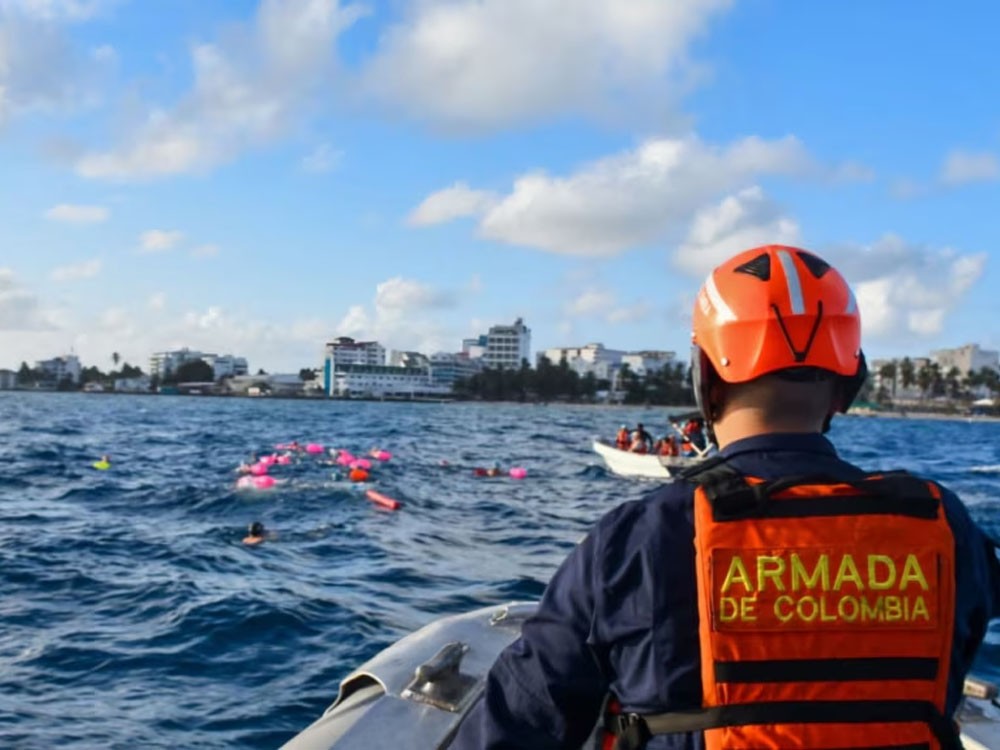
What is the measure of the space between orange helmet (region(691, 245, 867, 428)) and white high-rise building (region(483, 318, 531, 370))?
15628 cm

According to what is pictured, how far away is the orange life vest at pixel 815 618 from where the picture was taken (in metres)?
1.85

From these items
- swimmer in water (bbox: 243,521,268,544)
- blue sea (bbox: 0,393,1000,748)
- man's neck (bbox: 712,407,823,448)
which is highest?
man's neck (bbox: 712,407,823,448)

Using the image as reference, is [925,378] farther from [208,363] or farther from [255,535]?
[255,535]

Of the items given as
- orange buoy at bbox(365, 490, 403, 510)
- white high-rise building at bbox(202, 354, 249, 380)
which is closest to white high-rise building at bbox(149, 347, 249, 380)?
white high-rise building at bbox(202, 354, 249, 380)

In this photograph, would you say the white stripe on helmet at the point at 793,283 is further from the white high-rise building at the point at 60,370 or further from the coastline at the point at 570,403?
the white high-rise building at the point at 60,370

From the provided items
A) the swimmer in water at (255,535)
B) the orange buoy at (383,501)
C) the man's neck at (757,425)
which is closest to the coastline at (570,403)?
the orange buoy at (383,501)

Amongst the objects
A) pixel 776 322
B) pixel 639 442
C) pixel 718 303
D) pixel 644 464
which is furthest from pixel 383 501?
pixel 776 322

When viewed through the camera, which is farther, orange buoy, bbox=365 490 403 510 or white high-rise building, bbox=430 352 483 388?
white high-rise building, bbox=430 352 483 388

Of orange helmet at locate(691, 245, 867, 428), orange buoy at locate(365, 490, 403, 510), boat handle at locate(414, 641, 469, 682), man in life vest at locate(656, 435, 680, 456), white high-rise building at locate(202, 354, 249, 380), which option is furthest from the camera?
white high-rise building at locate(202, 354, 249, 380)

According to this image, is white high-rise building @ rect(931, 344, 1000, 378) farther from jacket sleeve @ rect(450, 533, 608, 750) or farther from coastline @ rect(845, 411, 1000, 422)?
jacket sleeve @ rect(450, 533, 608, 750)

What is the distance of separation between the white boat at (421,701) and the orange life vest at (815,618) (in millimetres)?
1918

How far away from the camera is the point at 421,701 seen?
390 cm

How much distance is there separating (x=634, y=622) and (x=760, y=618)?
0.25 metres

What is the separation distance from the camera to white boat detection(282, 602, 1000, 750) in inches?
143
